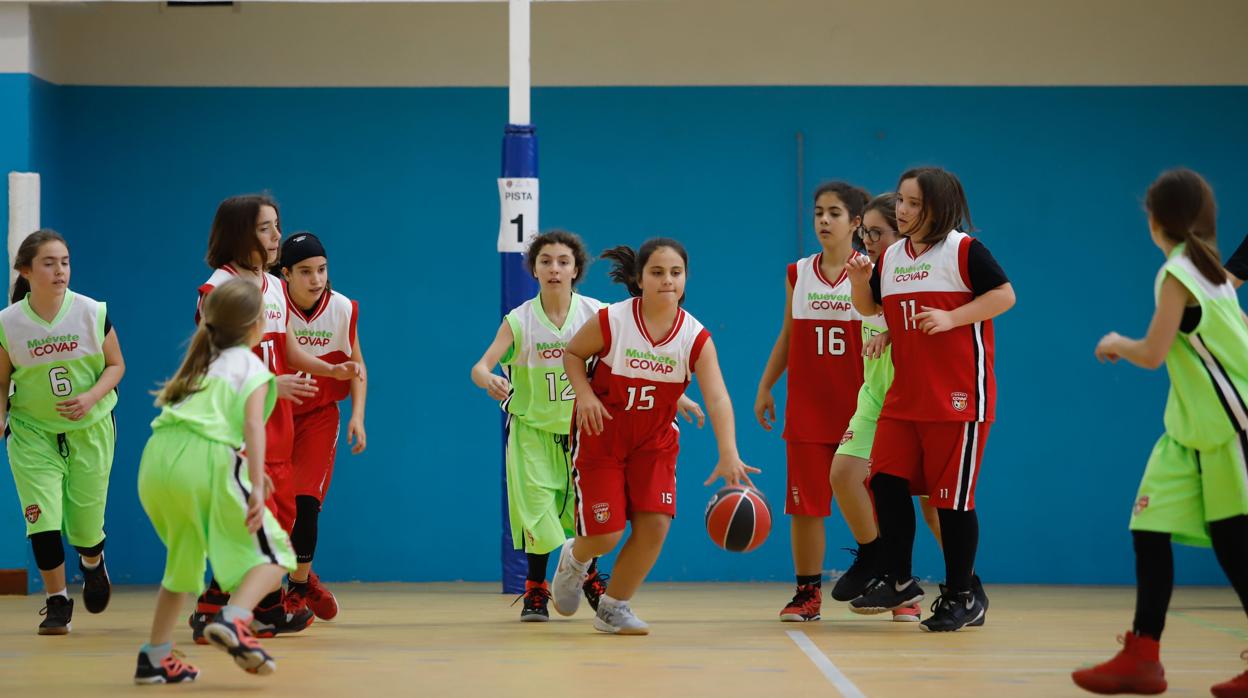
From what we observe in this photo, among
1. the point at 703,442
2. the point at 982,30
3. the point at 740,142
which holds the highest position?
the point at 982,30

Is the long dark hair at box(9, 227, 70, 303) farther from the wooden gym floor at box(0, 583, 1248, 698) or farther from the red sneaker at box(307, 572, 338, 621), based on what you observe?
the red sneaker at box(307, 572, 338, 621)

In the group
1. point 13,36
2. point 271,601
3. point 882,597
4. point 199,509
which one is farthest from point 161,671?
point 13,36

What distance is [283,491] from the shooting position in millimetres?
5684

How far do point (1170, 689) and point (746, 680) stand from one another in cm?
120

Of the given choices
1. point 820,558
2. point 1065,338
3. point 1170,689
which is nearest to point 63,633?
point 820,558

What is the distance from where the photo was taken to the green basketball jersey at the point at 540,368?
6488 mm

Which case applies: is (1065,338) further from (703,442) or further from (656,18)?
(656,18)

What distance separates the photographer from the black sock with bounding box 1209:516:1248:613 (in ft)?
13.3

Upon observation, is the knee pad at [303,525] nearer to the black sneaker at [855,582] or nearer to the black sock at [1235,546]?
the black sneaker at [855,582]

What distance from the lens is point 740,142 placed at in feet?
28.7

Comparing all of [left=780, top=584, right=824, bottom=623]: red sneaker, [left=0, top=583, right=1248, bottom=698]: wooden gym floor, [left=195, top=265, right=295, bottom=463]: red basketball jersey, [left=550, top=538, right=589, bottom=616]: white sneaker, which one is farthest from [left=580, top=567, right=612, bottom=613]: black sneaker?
[left=195, top=265, right=295, bottom=463]: red basketball jersey

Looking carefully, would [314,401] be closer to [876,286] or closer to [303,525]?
[303,525]

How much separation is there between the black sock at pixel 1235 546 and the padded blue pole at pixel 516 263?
3.99 metres

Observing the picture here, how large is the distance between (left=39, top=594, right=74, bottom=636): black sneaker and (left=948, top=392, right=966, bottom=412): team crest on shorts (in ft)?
11.4
